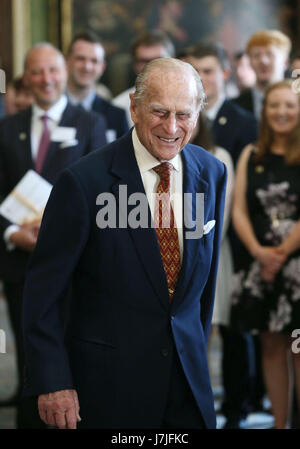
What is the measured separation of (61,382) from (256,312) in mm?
1967

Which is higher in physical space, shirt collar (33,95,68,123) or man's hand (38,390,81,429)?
shirt collar (33,95,68,123)

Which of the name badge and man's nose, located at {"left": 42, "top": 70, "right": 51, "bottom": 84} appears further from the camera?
man's nose, located at {"left": 42, "top": 70, "right": 51, "bottom": 84}

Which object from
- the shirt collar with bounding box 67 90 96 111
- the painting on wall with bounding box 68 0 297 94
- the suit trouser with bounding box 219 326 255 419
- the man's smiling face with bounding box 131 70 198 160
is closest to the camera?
the man's smiling face with bounding box 131 70 198 160

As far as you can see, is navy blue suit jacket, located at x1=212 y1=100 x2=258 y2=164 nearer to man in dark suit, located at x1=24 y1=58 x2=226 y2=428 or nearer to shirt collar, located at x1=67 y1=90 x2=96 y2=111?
shirt collar, located at x1=67 y1=90 x2=96 y2=111

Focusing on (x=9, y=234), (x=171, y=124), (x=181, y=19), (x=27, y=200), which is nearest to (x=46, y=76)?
(x=27, y=200)

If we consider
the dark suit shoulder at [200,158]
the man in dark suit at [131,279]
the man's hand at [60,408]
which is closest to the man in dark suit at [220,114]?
the dark suit shoulder at [200,158]

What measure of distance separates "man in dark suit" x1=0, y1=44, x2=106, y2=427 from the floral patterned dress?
85cm

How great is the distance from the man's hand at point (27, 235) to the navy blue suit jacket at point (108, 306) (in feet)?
5.02

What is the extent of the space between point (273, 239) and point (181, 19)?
717 centimetres

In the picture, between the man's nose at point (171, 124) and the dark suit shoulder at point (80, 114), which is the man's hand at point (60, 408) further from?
the dark suit shoulder at point (80, 114)

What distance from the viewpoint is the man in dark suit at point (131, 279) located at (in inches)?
86.8

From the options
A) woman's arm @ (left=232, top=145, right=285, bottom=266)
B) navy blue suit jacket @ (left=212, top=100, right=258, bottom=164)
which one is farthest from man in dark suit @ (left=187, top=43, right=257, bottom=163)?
woman's arm @ (left=232, top=145, right=285, bottom=266)

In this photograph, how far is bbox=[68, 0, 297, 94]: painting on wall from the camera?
10367 mm

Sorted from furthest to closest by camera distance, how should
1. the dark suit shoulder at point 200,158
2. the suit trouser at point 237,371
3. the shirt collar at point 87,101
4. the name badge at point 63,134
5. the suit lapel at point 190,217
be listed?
the shirt collar at point 87,101 → the suit trouser at point 237,371 → the name badge at point 63,134 → the dark suit shoulder at point 200,158 → the suit lapel at point 190,217
